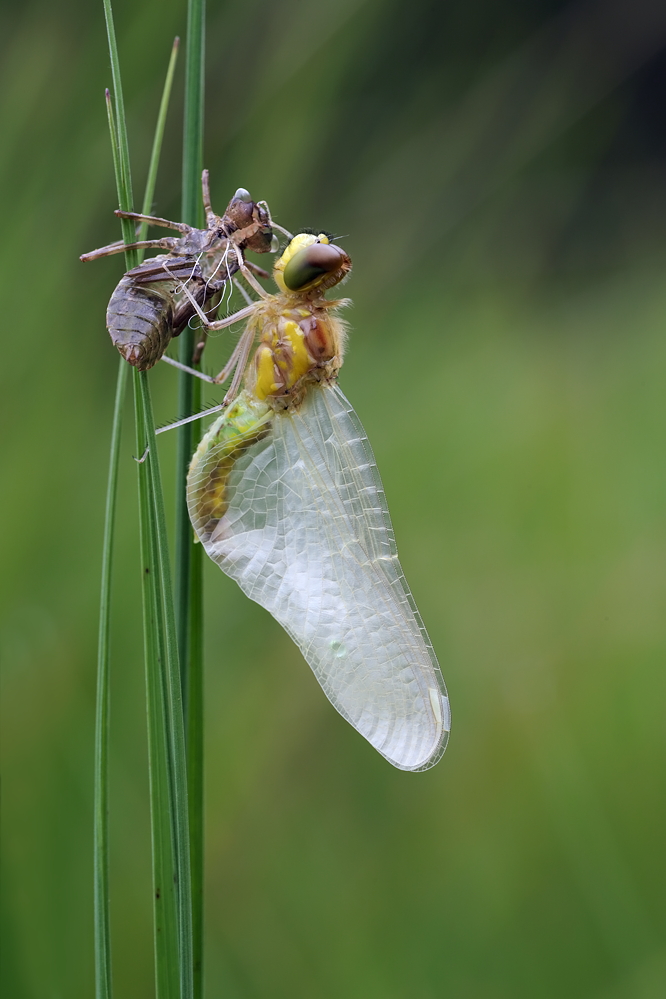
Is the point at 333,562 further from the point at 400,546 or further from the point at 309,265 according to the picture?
the point at 400,546

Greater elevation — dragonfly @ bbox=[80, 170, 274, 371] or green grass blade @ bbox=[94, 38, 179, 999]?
dragonfly @ bbox=[80, 170, 274, 371]

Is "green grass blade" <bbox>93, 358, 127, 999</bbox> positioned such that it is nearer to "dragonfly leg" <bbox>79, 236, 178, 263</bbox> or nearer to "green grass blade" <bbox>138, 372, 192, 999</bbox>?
"green grass blade" <bbox>138, 372, 192, 999</bbox>

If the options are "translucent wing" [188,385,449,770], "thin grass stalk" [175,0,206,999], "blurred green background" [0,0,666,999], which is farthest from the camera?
"blurred green background" [0,0,666,999]

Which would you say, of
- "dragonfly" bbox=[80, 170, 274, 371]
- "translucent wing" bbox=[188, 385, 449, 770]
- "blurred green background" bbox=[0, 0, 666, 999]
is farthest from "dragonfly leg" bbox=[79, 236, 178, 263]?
"blurred green background" bbox=[0, 0, 666, 999]

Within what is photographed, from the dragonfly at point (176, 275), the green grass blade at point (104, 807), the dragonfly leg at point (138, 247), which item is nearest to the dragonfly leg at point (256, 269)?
the dragonfly at point (176, 275)

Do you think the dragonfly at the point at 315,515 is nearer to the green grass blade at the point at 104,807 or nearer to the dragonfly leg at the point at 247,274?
the dragonfly leg at the point at 247,274

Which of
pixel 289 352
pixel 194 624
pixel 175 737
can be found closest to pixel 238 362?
pixel 289 352

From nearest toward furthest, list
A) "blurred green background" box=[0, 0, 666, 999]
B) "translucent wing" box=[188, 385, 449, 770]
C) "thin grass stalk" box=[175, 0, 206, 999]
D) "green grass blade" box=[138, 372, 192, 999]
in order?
"green grass blade" box=[138, 372, 192, 999] < "thin grass stalk" box=[175, 0, 206, 999] < "translucent wing" box=[188, 385, 449, 770] < "blurred green background" box=[0, 0, 666, 999]

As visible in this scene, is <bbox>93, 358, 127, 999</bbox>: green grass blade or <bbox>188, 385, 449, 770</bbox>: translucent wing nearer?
<bbox>93, 358, 127, 999</bbox>: green grass blade
